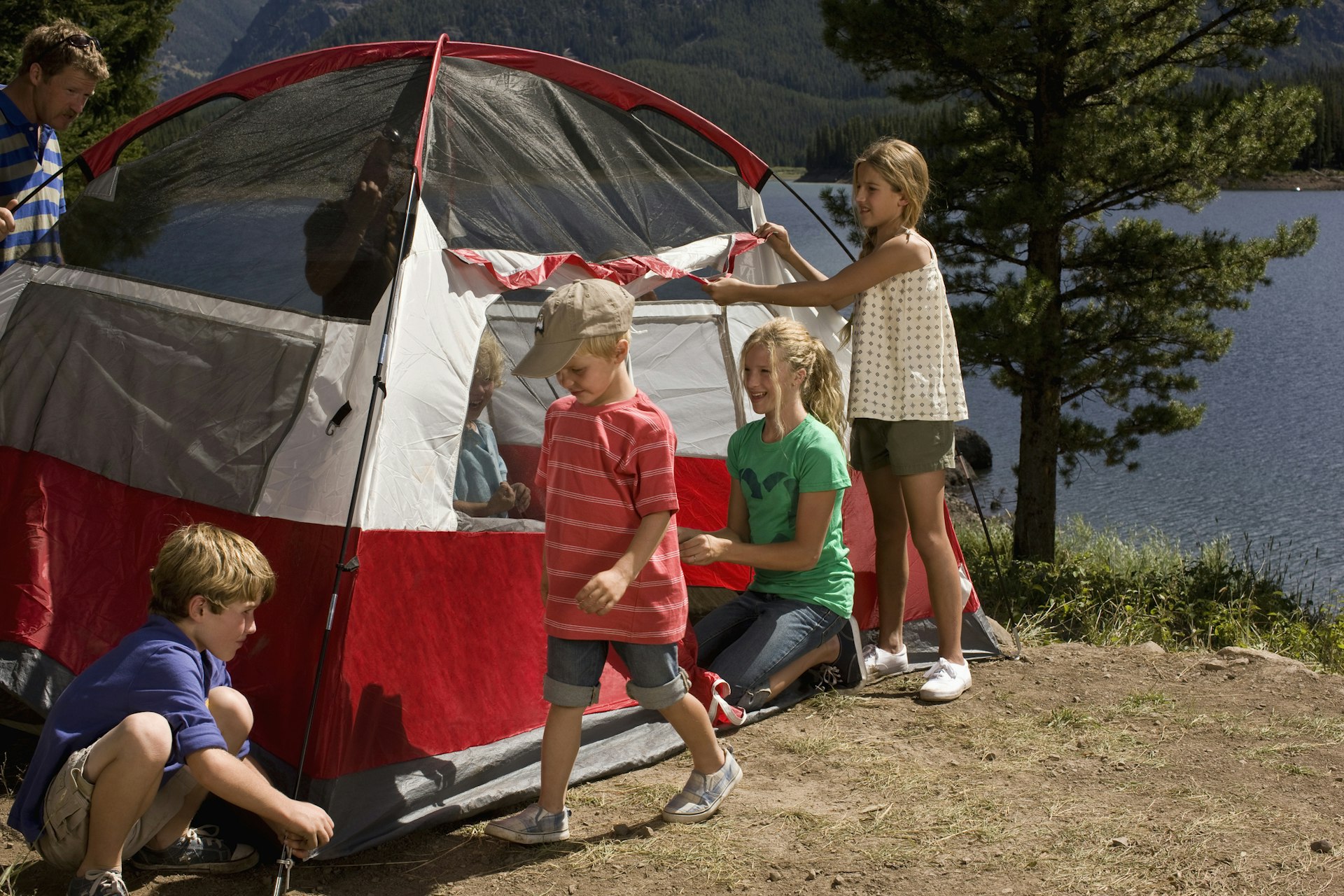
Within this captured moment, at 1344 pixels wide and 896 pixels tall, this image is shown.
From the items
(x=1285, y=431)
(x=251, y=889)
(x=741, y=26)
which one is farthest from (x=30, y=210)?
(x=741, y=26)

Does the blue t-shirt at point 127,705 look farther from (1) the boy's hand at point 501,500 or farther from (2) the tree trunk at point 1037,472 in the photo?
(2) the tree trunk at point 1037,472

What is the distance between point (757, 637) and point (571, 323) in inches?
58.6

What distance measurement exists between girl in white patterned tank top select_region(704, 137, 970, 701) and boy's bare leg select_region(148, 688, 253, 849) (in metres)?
1.88

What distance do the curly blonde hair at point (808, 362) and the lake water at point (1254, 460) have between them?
3637 millimetres

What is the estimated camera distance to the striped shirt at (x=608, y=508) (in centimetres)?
284

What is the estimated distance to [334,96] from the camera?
3947 millimetres

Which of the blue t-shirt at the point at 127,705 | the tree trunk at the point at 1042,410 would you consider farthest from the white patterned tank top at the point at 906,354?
the tree trunk at the point at 1042,410

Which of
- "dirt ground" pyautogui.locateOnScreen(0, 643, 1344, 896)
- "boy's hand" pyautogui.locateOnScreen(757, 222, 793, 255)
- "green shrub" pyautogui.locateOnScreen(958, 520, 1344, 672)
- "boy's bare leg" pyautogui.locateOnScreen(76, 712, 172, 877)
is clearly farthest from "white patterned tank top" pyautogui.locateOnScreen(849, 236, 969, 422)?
"boy's bare leg" pyautogui.locateOnScreen(76, 712, 172, 877)

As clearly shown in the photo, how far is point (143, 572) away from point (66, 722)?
3.18 feet

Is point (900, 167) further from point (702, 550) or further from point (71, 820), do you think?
point (71, 820)

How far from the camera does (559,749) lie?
292 centimetres

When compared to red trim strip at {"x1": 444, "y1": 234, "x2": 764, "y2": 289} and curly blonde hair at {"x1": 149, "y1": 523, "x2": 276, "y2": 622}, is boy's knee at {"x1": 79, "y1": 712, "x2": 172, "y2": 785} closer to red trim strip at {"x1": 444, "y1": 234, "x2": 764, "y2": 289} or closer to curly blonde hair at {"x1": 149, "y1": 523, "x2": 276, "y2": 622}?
curly blonde hair at {"x1": 149, "y1": 523, "x2": 276, "y2": 622}

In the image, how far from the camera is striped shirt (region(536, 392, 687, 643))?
9.32ft

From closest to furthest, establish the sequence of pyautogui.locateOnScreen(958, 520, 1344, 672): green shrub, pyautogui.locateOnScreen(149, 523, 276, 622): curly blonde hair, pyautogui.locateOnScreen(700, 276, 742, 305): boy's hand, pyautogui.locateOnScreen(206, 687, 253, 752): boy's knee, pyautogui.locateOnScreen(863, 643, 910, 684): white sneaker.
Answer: pyautogui.locateOnScreen(149, 523, 276, 622): curly blonde hair < pyautogui.locateOnScreen(206, 687, 253, 752): boy's knee < pyautogui.locateOnScreen(700, 276, 742, 305): boy's hand < pyautogui.locateOnScreen(863, 643, 910, 684): white sneaker < pyautogui.locateOnScreen(958, 520, 1344, 672): green shrub
